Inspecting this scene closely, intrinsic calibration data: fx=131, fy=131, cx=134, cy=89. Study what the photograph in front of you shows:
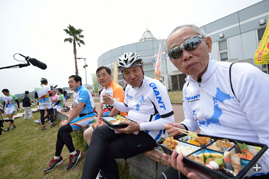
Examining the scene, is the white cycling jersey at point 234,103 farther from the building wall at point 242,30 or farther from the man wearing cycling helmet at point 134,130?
the building wall at point 242,30

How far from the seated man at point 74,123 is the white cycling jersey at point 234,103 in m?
2.97

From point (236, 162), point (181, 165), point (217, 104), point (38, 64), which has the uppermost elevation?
point (38, 64)

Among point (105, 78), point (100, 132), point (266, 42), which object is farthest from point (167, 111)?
point (266, 42)

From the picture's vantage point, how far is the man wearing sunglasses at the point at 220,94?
97 cm

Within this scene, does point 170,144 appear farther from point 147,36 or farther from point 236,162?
point 147,36

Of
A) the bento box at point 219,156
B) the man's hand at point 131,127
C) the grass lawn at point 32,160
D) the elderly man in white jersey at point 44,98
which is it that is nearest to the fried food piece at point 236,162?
the bento box at point 219,156

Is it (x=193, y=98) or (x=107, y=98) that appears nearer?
(x=193, y=98)

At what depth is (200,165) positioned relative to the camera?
87cm

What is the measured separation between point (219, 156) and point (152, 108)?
1169 mm

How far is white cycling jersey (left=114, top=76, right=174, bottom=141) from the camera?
6.30 feet

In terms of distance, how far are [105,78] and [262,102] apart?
317cm

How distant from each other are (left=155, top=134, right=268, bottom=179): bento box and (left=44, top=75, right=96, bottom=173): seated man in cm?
286

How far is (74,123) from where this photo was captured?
11.4 ft

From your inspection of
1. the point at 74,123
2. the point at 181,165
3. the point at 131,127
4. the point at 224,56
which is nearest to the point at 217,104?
the point at 181,165
